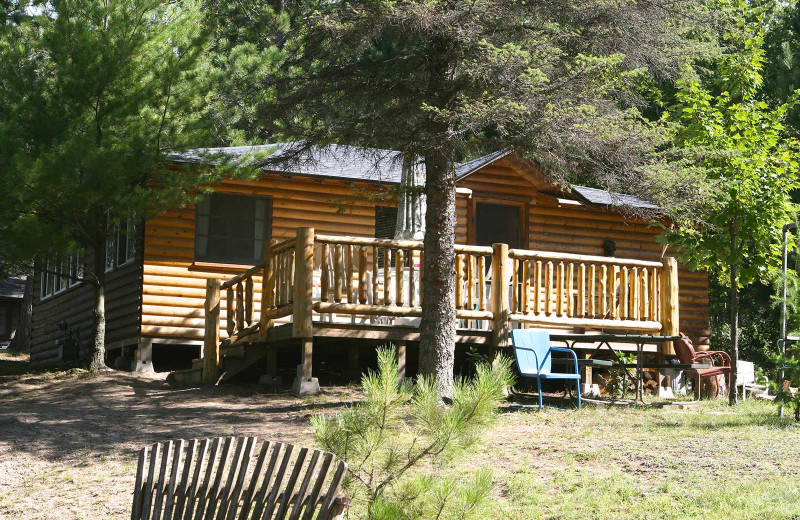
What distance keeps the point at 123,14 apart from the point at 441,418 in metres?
10.3

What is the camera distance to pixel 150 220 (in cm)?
1502

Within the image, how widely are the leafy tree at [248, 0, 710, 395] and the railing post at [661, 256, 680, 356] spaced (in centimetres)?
275

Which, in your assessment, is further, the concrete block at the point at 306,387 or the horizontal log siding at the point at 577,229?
the horizontal log siding at the point at 577,229

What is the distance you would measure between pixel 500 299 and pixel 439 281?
7.08ft

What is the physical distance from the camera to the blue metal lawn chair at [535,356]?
10.2 m

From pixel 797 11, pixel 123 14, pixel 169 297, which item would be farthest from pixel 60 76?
pixel 797 11

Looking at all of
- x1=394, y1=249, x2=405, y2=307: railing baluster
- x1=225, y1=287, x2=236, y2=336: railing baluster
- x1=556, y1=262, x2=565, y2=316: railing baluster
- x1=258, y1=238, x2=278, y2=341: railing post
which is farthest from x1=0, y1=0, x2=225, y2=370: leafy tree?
x1=556, y1=262, x2=565, y2=316: railing baluster

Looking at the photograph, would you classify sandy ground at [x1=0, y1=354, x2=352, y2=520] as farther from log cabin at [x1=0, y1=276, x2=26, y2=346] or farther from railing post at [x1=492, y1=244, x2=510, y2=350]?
log cabin at [x1=0, y1=276, x2=26, y2=346]

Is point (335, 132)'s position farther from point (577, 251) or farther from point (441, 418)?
point (577, 251)

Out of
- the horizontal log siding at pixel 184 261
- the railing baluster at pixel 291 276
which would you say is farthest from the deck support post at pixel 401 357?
the horizontal log siding at pixel 184 261

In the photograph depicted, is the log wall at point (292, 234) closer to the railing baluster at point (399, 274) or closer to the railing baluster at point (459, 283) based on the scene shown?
the railing baluster at point (399, 274)

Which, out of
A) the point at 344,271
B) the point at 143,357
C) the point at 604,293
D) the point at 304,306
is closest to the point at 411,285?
the point at 304,306

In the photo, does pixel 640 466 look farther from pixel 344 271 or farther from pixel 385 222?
pixel 385 222

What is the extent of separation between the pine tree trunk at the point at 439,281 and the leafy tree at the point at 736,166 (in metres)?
2.88
